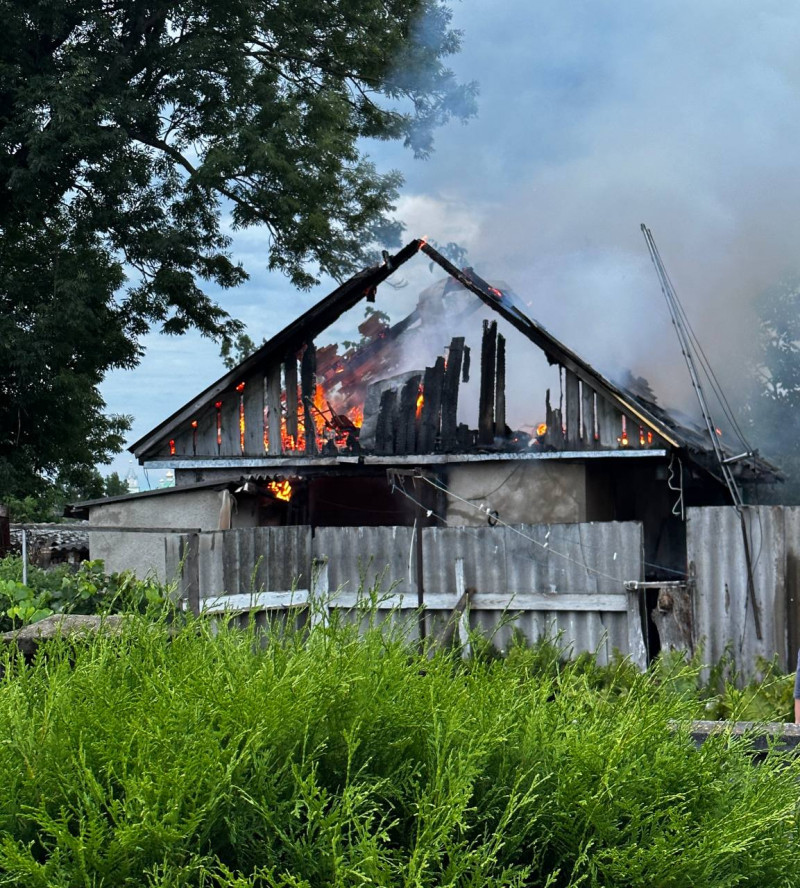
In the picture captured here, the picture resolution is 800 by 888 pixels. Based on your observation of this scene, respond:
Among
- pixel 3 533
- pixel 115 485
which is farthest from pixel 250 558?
pixel 115 485

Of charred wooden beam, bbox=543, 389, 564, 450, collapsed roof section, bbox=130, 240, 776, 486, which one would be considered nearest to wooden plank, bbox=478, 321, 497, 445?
collapsed roof section, bbox=130, 240, 776, 486

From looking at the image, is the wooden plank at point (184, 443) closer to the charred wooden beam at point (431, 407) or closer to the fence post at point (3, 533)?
the charred wooden beam at point (431, 407)

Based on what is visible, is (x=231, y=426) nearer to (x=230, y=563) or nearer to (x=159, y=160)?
(x=230, y=563)

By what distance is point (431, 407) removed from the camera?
14.5 metres

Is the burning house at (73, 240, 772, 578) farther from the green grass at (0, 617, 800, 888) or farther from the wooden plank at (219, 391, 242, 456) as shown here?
the green grass at (0, 617, 800, 888)

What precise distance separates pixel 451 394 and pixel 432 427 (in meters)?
0.56

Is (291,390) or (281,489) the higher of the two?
(291,390)

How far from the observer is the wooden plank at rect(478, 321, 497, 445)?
14305mm

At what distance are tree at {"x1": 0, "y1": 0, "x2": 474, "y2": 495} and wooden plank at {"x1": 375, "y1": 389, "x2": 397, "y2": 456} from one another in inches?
344

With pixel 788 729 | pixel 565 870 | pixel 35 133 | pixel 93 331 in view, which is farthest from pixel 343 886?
pixel 93 331

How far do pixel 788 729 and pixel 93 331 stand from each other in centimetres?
2030

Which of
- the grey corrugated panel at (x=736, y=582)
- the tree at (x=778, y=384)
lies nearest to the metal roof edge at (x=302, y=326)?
the grey corrugated panel at (x=736, y=582)

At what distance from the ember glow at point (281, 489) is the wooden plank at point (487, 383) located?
344cm

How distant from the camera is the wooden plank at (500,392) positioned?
14.4 m
